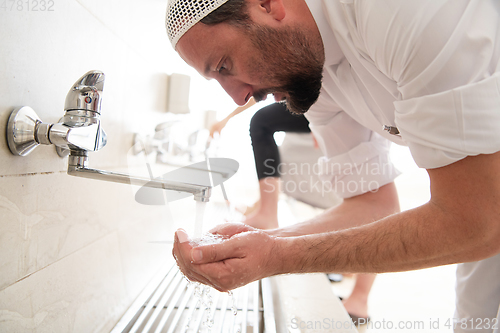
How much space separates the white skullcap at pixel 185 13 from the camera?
1.87 ft

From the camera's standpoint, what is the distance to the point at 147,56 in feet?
3.00

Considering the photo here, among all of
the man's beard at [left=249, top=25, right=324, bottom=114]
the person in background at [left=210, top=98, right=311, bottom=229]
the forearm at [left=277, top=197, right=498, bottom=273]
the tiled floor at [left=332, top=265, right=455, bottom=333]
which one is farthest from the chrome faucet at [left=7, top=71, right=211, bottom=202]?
the tiled floor at [left=332, top=265, right=455, bottom=333]

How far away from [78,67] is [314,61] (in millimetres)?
443

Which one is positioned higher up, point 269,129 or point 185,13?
point 185,13

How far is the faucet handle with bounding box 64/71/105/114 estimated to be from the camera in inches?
18.0

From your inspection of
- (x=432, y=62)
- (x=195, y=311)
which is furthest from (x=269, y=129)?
(x=432, y=62)

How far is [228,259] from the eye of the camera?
1.58 ft

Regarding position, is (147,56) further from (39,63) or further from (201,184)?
(201,184)

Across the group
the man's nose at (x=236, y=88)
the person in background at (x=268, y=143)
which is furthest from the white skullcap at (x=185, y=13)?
the person in background at (x=268, y=143)

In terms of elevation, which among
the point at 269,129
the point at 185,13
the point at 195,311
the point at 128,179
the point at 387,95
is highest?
the point at 185,13

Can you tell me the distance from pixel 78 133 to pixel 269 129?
40.5 inches

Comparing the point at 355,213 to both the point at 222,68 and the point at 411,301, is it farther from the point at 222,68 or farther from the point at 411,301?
the point at 411,301

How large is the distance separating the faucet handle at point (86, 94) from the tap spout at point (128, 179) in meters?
0.07

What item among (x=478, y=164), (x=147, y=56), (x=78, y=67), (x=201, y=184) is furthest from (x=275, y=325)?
(x=147, y=56)
